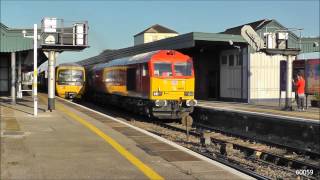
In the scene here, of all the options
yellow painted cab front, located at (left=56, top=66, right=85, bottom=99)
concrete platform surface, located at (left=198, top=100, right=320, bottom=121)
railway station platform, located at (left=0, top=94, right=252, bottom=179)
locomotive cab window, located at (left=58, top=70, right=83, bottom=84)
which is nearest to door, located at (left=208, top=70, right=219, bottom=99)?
yellow painted cab front, located at (left=56, top=66, right=85, bottom=99)

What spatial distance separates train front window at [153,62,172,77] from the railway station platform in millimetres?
6195

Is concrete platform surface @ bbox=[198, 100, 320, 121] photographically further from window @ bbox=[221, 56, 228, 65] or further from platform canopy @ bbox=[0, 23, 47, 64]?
platform canopy @ bbox=[0, 23, 47, 64]

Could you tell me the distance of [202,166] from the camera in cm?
920

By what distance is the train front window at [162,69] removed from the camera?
817 inches

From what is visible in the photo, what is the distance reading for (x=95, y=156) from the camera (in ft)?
32.4

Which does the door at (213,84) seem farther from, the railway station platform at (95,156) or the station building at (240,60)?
the railway station platform at (95,156)

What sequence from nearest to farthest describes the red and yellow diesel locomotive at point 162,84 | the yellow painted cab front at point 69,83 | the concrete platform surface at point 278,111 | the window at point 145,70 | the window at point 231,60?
the concrete platform surface at point 278,111 → the red and yellow diesel locomotive at point 162,84 → the window at point 145,70 → the window at point 231,60 → the yellow painted cab front at point 69,83

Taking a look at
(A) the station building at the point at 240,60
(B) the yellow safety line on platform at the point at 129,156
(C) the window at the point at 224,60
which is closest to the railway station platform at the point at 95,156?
(B) the yellow safety line on platform at the point at 129,156

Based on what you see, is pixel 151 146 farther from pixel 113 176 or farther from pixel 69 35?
pixel 69 35

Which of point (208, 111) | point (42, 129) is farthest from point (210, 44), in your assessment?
point (42, 129)

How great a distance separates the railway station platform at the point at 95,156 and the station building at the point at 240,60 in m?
18.5

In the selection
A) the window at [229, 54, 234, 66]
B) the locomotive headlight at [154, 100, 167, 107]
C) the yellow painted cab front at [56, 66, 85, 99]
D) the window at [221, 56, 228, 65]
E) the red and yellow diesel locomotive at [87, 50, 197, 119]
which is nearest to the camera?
the locomotive headlight at [154, 100, 167, 107]

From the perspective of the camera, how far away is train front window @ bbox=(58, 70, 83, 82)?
124 feet

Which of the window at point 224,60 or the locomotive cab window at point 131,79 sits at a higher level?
the window at point 224,60
